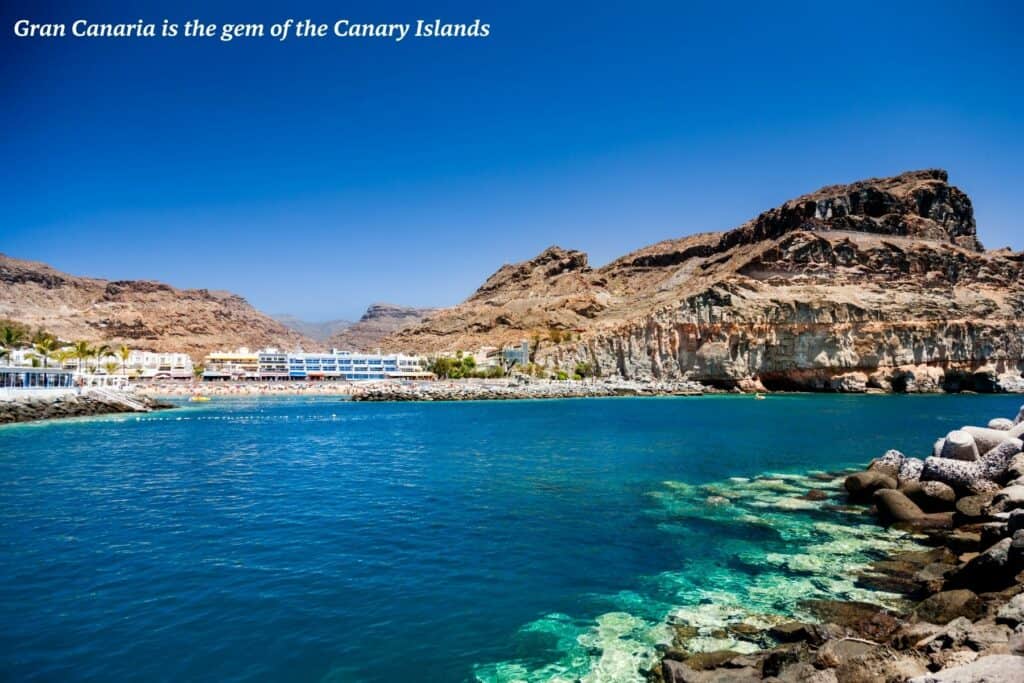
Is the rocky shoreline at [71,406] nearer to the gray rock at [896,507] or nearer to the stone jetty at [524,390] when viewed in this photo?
the stone jetty at [524,390]

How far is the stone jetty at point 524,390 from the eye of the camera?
89.9 metres

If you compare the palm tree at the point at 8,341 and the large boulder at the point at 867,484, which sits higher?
the palm tree at the point at 8,341

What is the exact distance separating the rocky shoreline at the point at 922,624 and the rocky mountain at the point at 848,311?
89926 mm

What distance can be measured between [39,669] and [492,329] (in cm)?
14910

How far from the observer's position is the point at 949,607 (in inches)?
373

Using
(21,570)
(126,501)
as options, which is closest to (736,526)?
(21,570)

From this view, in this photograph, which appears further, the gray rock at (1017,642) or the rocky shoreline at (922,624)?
the rocky shoreline at (922,624)

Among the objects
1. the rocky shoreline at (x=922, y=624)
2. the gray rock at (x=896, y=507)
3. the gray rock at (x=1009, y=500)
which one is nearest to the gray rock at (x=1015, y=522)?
the rocky shoreline at (x=922, y=624)

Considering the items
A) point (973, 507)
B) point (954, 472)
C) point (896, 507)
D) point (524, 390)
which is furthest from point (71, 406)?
point (973, 507)

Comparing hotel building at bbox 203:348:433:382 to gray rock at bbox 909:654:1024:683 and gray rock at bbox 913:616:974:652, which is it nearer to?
gray rock at bbox 913:616:974:652

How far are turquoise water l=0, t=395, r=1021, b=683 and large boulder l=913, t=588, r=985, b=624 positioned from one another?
63.2 inches

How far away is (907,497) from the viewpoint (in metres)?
18.0

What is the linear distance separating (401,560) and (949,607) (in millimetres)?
10664

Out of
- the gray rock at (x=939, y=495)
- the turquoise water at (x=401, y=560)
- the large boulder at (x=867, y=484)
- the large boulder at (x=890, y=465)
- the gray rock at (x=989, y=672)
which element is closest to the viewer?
the gray rock at (x=989, y=672)
